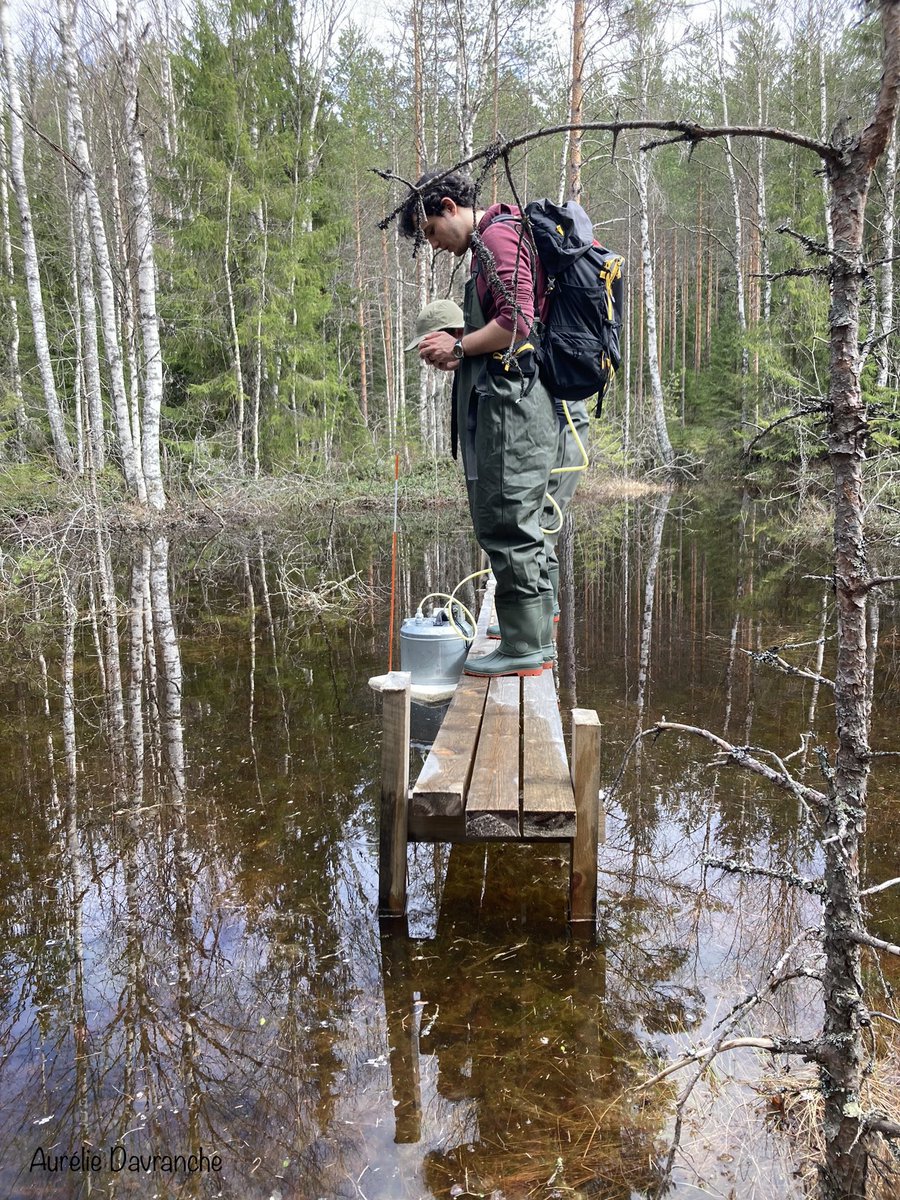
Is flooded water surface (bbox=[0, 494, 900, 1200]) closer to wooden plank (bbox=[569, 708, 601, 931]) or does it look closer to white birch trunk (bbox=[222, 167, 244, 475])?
wooden plank (bbox=[569, 708, 601, 931])

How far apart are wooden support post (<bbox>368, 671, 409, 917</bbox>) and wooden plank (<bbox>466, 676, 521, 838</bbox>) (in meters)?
0.23

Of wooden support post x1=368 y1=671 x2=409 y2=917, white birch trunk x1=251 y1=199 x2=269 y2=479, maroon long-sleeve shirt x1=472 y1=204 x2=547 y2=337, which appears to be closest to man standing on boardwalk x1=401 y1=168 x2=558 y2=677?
maroon long-sleeve shirt x1=472 y1=204 x2=547 y2=337

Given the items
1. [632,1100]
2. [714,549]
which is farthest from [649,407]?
[632,1100]

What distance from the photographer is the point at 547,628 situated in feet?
14.0

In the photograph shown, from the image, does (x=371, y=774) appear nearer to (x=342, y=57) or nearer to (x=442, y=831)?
(x=442, y=831)

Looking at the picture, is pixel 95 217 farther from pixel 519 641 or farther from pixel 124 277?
pixel 519 641

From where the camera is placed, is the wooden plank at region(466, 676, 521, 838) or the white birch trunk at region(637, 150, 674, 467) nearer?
the wooden plank at region(466, 676, 521, 838)

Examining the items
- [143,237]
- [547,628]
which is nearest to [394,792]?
[547,628]

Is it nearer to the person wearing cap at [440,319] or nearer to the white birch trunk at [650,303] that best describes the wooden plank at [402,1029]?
the person wearing cap at [440,319]

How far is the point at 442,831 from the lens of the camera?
8.72 feet

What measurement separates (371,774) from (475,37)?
19880 mm

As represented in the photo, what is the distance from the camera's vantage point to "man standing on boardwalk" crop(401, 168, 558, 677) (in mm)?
3459

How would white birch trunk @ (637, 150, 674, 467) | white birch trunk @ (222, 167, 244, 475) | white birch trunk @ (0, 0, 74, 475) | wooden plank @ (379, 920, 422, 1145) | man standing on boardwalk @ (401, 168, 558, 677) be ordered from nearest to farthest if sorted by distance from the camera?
wooden plank @ (379, 920, 422, 1145), man standing on boardwalk @ (401, 168, 558, 677), white birch trunk @ (0, 0, 74, 475), white birch trunk @ (222, 167, 244, 475), white birch trunk @ (637, 150, 674, 467)

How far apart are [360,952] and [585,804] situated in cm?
87
